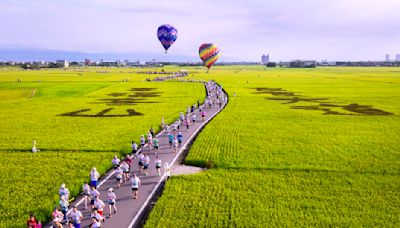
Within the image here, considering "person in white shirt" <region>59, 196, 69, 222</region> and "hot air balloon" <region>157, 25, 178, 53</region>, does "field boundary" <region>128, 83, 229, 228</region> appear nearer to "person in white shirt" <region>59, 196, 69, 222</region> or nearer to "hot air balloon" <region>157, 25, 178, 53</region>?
"person in white shirt" <region>59, 196, 69, 222</region>

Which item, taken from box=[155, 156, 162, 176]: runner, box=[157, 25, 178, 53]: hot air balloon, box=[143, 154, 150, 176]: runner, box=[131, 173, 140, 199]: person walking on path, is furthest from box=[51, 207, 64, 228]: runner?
box=[157, 25, 178, 53]: hot air balloon

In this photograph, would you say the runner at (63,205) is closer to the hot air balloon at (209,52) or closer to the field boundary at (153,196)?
the field boundary at (153,196)

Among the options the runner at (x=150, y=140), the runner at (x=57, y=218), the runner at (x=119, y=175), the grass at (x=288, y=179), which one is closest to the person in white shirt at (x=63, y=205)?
the runner at (x=57, y=218)

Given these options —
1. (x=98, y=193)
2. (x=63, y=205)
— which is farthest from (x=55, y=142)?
(x=63, y=205)

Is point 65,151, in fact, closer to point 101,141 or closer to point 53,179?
point 101,141

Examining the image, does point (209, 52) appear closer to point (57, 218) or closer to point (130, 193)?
point (130, 193)

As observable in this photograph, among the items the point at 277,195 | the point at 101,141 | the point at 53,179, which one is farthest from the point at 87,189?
the point at 101,141

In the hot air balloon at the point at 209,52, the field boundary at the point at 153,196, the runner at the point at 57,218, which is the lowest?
the field boundary at the point at 153,196

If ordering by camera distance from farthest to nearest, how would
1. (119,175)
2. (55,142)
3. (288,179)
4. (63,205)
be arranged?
(55,142), (288,179), (119,175), (63,205)
